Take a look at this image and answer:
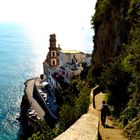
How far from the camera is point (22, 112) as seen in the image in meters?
74.6

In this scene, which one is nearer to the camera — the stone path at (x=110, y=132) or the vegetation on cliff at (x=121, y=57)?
the stone path at (x=110, y=132)

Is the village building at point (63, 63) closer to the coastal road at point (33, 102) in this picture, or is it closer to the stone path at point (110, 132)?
the coastal road at point (33, 102)

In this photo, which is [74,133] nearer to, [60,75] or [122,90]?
[122,90]

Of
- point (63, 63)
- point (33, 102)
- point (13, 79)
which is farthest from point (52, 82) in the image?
point (13, 79)

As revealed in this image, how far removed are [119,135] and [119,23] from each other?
54.6 feet

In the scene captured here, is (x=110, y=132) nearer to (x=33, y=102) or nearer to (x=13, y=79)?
(x=33, y=102)

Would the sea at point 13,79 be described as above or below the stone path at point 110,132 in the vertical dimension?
below

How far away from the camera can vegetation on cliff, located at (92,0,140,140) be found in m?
19.6

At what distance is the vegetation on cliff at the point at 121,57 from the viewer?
1964cm

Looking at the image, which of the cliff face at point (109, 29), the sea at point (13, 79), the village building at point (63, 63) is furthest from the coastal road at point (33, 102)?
the cliff face at point (109, 29)

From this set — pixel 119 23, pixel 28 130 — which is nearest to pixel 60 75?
pixel 28 130

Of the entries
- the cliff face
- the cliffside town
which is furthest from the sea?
the cliff face

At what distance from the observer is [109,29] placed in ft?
125

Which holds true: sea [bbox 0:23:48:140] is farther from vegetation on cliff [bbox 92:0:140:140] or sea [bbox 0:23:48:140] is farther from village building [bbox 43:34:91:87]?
vegetation on cliff [bbox 92:0:140:140]
